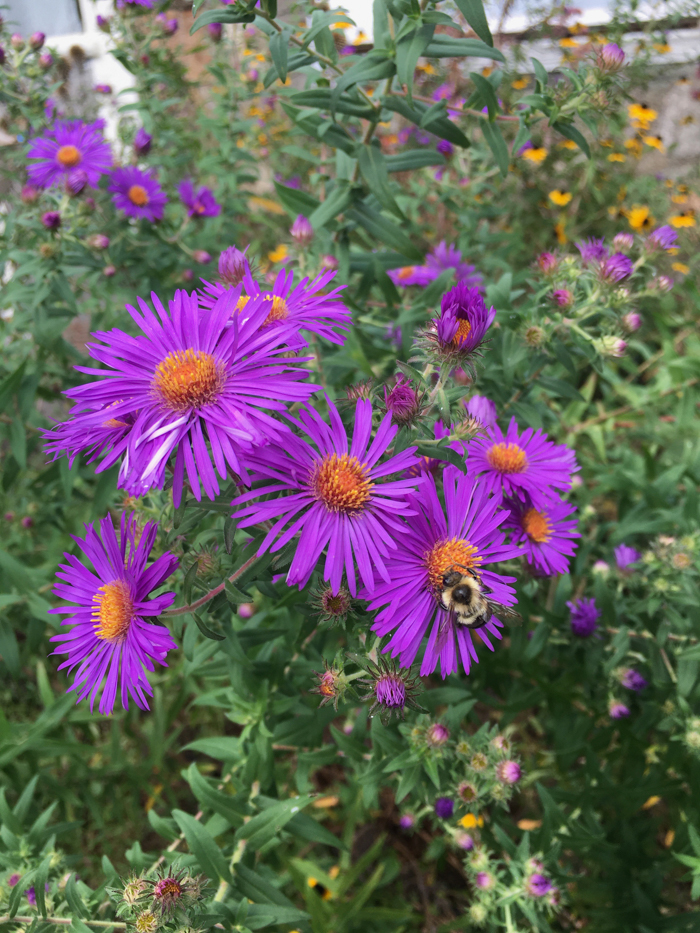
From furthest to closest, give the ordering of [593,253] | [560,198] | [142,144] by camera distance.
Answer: [560,198]
[142,144]
[593,253]

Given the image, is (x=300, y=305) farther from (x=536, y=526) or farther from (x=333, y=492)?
(x=536, y=526)

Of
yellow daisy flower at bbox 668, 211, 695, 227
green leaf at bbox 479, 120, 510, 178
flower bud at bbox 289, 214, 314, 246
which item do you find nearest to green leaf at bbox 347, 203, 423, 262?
flower bud at bbox 289, 214, 314, 246

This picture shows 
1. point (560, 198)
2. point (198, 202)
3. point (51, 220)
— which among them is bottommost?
point (51, 220)

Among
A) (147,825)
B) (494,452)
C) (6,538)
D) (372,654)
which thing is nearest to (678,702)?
(494,452)

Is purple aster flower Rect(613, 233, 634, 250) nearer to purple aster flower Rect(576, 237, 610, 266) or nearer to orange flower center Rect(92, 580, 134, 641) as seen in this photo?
purple aster flower Rect(576, 237, 610, 266)

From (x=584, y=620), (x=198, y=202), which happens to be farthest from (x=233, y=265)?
(x=198, y=202)

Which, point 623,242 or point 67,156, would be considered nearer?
point 623,242

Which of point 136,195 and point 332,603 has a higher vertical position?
point 136,195
